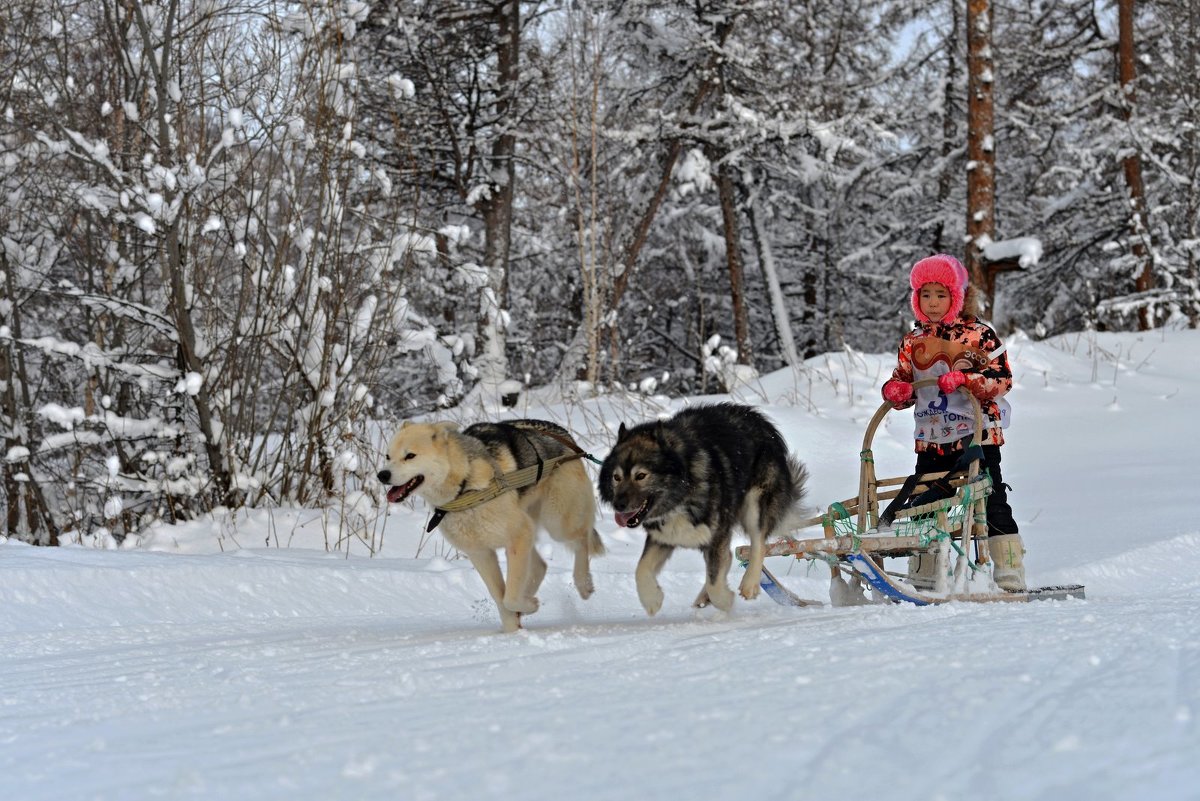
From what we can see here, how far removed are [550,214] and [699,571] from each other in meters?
15.1

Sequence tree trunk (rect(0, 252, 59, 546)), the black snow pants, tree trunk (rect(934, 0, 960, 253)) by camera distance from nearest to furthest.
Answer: the black snow pants
tree trunk (rect(0, 252, 59, 546))
tree trunk (rect(934, 0, 960, 253))

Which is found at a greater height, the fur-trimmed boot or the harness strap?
the harness strap

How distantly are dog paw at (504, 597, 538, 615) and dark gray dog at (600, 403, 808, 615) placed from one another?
49cm

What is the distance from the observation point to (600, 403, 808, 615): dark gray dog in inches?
179

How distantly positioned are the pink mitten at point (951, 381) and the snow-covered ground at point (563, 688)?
50.9 inches

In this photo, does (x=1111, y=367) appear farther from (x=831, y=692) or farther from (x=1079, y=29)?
(x=831, y=692)

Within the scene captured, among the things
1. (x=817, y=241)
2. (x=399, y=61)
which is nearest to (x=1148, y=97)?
(x=817, y=241)

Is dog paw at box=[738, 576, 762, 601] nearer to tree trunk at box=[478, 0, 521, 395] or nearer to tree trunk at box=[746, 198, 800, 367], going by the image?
tree trunk at box=[478, 0, 521, 395]

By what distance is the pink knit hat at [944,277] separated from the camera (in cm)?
537

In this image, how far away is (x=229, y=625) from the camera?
512cm

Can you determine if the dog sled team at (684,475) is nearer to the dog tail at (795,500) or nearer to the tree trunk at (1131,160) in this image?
the dog tail at (795,500)

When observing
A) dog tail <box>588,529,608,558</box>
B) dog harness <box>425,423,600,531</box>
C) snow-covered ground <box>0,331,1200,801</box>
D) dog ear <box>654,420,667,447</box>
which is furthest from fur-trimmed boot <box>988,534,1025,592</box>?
dog harness <box>425,423,600,531</box>

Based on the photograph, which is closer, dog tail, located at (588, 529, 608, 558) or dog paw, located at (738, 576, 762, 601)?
dog paw, located at (738, 576, 762, 601)

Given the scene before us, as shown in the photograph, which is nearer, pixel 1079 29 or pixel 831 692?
pixel 831 692
